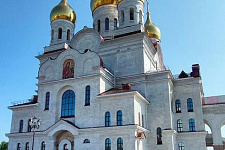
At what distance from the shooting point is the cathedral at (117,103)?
859 inches

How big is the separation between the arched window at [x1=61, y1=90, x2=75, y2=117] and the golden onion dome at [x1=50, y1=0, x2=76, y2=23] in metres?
11.7

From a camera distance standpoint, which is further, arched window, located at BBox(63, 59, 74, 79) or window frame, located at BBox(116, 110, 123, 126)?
arched window, located at BBox(63, 59, 74, 79)

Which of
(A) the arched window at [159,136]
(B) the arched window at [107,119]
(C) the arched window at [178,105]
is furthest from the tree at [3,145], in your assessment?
(C) the arched window at [178,105]

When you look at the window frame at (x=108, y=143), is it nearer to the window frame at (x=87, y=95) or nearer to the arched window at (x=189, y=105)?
the window frame at (x=87, y=95)

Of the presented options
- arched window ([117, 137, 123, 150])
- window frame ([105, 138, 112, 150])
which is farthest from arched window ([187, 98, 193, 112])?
window frame ([105, 138, 112, 150])

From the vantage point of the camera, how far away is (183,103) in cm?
2653

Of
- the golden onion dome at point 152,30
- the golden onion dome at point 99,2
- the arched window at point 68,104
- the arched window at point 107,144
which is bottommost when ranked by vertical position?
the arched window at point 107,144

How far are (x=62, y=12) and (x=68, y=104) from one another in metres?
13.3

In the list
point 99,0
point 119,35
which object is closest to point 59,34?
point 99,0

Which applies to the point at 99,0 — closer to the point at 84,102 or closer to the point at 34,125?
the point at 84,102

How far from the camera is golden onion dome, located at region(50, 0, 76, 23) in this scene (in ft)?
A: 106

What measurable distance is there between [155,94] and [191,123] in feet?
15.7

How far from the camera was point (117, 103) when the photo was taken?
2197 centimetres

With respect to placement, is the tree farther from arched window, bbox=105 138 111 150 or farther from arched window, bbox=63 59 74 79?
arched window, bbox=105 138 111 150
